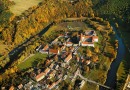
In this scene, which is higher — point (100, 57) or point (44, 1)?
point (44, 1)

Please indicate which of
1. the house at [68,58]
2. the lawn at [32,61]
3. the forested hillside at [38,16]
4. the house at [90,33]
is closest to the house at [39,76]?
the lawn at [32,61]

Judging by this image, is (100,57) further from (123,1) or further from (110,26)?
(123,1)

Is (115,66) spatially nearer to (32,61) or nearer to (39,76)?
(39,76)

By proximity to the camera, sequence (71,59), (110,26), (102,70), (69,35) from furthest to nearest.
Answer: (110,26) < (69,35) < (71,59) < (102,70)

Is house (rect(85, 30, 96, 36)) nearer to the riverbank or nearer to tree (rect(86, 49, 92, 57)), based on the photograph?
the riverbank

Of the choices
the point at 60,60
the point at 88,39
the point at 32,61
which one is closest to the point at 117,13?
the point at 88,39

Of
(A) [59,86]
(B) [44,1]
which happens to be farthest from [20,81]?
(B) [44,1]

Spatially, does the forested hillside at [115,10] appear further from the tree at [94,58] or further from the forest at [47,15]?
the tree at [94,58]
